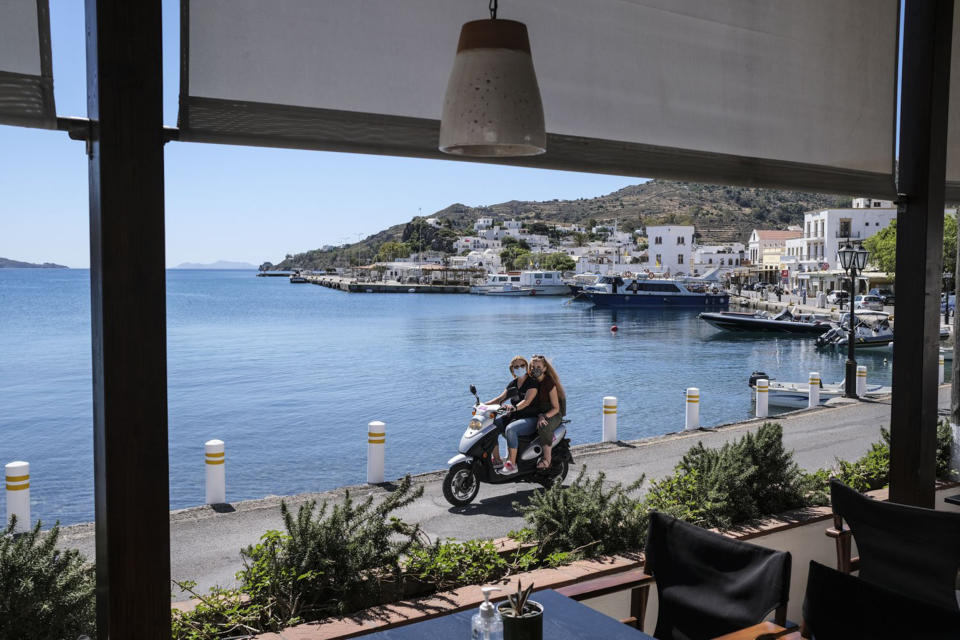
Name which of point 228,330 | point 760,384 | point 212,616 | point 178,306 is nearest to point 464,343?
point 228,330

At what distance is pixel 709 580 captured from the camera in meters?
2.31

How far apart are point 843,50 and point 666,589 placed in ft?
8.61

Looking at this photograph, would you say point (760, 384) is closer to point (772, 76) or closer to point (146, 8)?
point (772, 76)

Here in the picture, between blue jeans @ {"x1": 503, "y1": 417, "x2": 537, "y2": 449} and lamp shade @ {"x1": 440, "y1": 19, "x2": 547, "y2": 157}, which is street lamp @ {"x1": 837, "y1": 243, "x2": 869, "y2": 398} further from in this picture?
lamp shade @ {"x1": 440, "y1": 19, "x2": 547, "y2": 157}

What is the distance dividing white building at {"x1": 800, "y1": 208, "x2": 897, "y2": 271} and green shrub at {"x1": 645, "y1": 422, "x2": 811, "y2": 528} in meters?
63.7

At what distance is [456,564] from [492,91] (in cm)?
195

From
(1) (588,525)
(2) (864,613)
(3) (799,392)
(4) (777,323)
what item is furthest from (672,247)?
(2) (864,613)

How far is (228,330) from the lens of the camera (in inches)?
2112

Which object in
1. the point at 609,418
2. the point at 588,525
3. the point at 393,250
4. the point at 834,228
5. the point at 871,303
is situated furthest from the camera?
the point at 393,250

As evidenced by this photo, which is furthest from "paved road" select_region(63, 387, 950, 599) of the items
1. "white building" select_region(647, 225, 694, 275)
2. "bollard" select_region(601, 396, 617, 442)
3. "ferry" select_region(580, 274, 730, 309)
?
"white building" select_region(647, 225, 694, 275)

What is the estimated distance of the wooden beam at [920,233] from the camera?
3.35m

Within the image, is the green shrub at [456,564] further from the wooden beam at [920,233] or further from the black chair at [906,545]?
the wooden beam at [920,233]

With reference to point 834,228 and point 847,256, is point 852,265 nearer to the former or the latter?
point 847,256

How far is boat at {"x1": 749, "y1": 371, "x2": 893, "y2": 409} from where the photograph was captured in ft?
50.7
